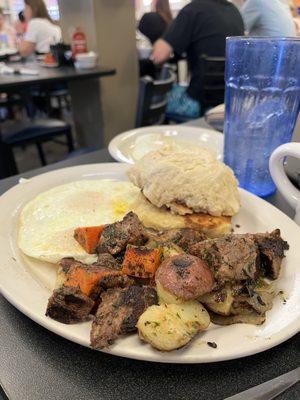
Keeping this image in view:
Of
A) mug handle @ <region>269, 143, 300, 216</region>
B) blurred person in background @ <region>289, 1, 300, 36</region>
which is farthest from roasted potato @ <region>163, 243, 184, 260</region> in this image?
blurred person in background @ <region>289, 1, 300, 36</region>

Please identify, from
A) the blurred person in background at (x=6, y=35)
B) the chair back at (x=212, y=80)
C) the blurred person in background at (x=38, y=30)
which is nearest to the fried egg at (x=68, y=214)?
the chair back at (x=212, y=80)

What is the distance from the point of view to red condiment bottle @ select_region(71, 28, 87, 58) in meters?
3.56

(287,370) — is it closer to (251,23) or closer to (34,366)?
(34,366)

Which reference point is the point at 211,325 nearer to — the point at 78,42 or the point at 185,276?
the point at 185,276

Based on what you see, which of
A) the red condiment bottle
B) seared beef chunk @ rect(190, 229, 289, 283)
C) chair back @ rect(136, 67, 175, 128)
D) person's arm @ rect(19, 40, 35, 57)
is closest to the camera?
seared beef chunk @ rect(190, 229, 289, 283)

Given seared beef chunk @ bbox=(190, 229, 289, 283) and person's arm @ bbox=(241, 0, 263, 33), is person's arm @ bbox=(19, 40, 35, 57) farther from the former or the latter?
seared beef chunk @ bbox=(190, 229, 289, 283)

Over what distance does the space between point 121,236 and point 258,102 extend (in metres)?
0.60

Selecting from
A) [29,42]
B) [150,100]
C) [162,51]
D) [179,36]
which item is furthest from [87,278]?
[29,42]

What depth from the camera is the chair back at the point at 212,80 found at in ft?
9.48

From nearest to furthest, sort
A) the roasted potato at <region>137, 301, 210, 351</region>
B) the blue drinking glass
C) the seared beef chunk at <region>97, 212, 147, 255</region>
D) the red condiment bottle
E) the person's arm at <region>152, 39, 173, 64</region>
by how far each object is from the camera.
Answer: the roasted potato at <region>137, 301, 210, 351</region> < the seared beef chunk at <region>97, 212, 147, 255</region> < the blue drinking glass < the person's arm at <region>152, 39, 173, 64</region> < the red condiment bottle

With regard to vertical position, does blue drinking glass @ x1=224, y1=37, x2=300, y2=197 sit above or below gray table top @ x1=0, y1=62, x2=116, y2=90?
above

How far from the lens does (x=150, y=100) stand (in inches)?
92.8

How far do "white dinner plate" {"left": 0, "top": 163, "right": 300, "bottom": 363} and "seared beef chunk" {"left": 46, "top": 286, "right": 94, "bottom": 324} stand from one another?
0.01 metres

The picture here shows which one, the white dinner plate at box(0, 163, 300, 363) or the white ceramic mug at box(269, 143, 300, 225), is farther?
the white ceramic mug at box(269, 143, 300, 225)
